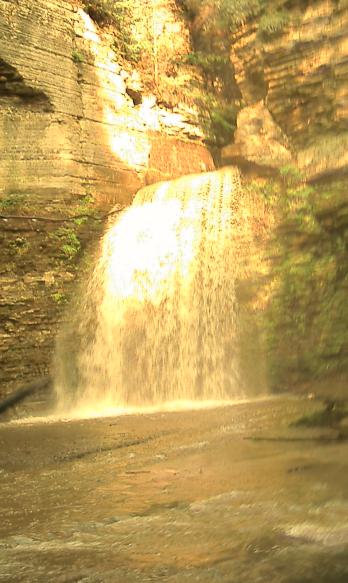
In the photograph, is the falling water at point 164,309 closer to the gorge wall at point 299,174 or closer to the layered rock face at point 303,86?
the gorge wall at point 299,174

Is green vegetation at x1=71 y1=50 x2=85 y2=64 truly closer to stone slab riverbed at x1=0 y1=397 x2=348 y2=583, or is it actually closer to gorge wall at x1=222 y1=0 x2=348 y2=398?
gorge wall at x1=222 y1=0 x2=348 y2=398

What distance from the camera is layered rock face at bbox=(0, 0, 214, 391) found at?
27.2 feet

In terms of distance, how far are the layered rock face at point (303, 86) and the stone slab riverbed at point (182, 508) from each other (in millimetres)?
5146

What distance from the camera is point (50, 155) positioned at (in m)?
8.95

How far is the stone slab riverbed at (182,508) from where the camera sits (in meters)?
1.68

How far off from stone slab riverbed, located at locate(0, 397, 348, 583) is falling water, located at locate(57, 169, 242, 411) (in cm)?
297

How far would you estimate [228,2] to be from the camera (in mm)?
10070

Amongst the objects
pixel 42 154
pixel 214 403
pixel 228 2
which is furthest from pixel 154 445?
pixel 228 2

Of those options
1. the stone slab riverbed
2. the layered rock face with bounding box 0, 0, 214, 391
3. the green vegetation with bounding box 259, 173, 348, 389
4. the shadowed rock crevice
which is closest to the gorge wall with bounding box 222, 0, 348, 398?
the green vegetation with bounding box 259, 173, 348, 389

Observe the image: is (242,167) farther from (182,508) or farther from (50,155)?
(182,508)

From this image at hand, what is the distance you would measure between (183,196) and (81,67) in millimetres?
Answer: 3160

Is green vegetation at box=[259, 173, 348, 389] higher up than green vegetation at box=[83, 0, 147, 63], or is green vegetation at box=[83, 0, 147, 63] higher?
green vegetation at box=[83, 0, 147, 63]

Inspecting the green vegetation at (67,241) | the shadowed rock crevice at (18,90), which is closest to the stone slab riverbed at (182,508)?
the green vegetation at (67,241)

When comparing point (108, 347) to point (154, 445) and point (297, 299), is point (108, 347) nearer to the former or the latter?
point (297, 299)
